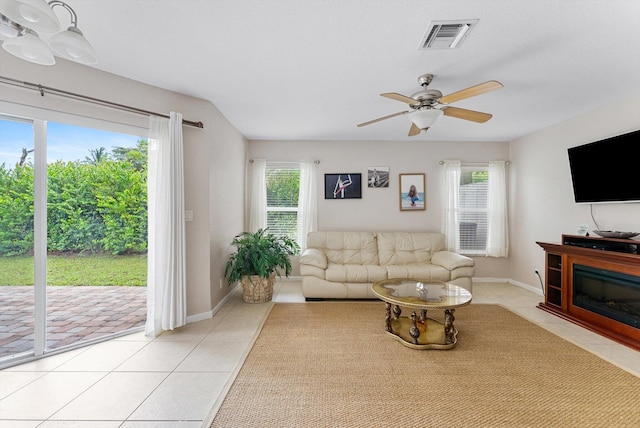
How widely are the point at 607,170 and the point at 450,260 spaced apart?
1.97 m

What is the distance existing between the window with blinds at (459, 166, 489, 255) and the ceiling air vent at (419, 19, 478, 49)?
3164mm

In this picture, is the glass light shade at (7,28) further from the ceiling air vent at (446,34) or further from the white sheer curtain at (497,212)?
the white sheer curtain at (497,212)

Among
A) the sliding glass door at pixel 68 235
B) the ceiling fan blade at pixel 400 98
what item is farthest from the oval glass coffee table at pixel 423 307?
the sliding glass door at pixel 68 235

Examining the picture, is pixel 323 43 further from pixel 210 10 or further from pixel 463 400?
pixel 463 400

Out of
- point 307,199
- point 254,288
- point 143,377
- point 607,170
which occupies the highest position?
point 607,170

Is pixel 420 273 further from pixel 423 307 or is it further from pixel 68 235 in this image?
pixel 68 235

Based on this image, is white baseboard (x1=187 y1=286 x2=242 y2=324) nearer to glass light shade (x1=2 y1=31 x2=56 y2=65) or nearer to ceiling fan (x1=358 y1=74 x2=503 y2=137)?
glass light shade (x1=2 y1=31 x2=56 y2=65)

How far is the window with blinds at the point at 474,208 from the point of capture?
15.5 feet

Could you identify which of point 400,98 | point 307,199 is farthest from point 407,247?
point 400,98

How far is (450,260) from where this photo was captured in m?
3.85

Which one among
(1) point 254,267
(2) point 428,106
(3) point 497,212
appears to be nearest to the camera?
(2) point 428,106

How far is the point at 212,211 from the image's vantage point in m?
3.28

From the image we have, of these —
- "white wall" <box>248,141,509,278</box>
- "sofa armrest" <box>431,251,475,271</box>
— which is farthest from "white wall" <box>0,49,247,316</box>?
"sofa armrest" <box>431,251,475,271</box>

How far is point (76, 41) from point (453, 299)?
3171 millimetres
